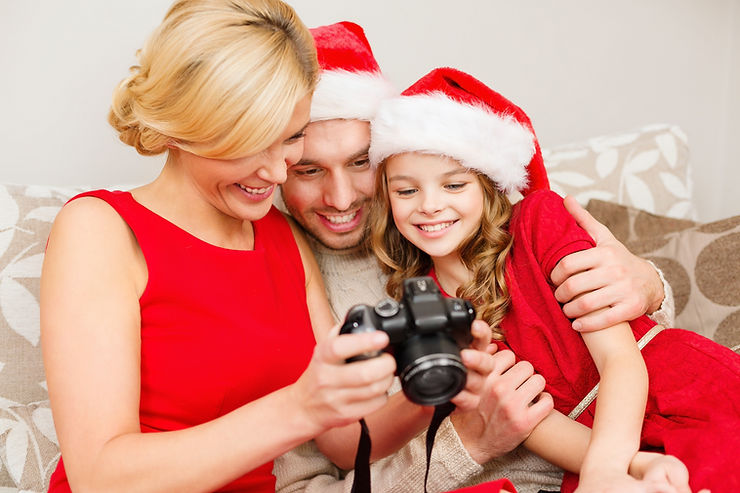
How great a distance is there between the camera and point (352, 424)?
1.36 m

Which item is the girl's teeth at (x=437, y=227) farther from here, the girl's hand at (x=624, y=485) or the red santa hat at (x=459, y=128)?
the girl's hand at (x=624, y=485)

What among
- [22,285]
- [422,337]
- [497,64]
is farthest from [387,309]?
→ [497,64]

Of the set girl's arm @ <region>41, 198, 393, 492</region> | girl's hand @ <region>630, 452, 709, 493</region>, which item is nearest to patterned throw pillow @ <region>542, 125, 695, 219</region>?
girl's hand @ <region>630, 452, 709, 493</region>

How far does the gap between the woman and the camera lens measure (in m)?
0.03

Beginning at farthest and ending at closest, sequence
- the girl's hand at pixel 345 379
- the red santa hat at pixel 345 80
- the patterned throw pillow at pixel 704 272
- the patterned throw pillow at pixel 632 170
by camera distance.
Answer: the patterned throw pillow at pixel 632 170 < the patterned throw pillow at pixel 704 272 < the red santa hat at pixel 345 80 < the girl's hand at pixel 345 379

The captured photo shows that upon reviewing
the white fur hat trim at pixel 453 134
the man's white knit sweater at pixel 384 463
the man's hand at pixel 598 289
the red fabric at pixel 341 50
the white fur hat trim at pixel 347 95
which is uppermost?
the red fabric at pixel 341 50

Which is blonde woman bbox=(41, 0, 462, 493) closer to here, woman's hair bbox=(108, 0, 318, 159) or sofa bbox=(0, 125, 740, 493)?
woman's hair bbox=(108, 0, 318, 159)

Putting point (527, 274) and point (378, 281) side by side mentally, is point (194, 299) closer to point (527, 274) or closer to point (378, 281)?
point (378, 281)

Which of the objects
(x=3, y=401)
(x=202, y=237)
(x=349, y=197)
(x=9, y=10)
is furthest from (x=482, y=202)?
(x=9, y=10)

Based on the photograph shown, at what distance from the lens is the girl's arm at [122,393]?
86cm

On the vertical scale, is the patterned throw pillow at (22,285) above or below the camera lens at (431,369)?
below

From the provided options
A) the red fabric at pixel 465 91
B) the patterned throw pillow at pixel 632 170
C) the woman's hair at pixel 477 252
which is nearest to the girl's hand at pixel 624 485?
the woman's hair at pixel 477 252

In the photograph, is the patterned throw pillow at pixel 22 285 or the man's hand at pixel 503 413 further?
the patterned throw pillow at pixel 22 285

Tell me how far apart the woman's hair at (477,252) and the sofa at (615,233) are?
20.4 inches
